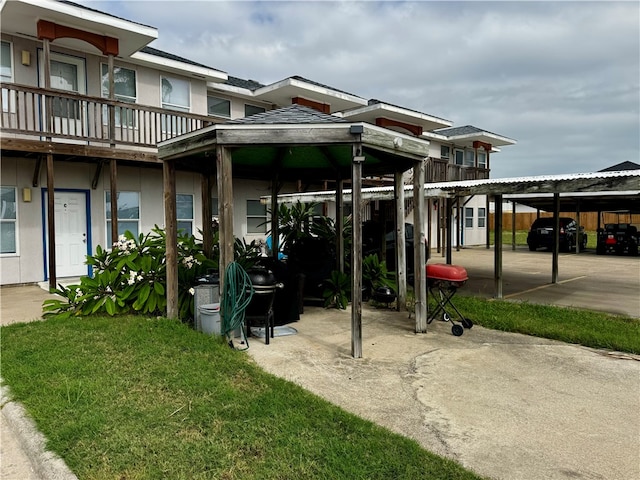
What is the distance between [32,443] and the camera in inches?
120

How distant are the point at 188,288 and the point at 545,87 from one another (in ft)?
54.9

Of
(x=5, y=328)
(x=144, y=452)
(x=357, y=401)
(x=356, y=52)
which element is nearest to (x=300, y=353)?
(x=357, y=401)

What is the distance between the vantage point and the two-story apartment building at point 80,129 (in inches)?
353

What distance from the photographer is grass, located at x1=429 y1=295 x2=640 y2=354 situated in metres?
5.55

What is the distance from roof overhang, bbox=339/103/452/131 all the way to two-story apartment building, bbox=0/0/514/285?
4441 millimetres

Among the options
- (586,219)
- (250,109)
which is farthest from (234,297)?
(586,219)

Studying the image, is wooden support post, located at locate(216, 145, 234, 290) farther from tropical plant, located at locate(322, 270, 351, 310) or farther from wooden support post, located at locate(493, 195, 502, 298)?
wooden support post, located at locate(493, 195, 502, 298)

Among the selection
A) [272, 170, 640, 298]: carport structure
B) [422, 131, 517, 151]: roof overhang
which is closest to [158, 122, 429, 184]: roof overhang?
[272, 170, 640, 298]: carport structure

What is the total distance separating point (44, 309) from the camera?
21.3ft

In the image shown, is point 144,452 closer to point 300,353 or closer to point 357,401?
point 357,401

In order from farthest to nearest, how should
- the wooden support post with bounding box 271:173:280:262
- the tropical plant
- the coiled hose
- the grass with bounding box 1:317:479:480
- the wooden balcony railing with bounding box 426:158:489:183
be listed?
the wooden balcony railing with bounding box 426:158:489:183
the wooden support post with bounding box 271:173:280:262
the tropical plant
the coiled hose
the grass with bounding box 1:317:479:480

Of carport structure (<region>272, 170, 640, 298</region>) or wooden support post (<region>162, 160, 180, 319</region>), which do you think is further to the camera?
carport structure (<region>272, 170, 640, 298</region>)

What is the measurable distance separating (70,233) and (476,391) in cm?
996

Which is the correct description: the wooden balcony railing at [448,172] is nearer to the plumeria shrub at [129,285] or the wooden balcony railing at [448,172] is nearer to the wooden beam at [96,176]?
the wooden beam at [96,176]
